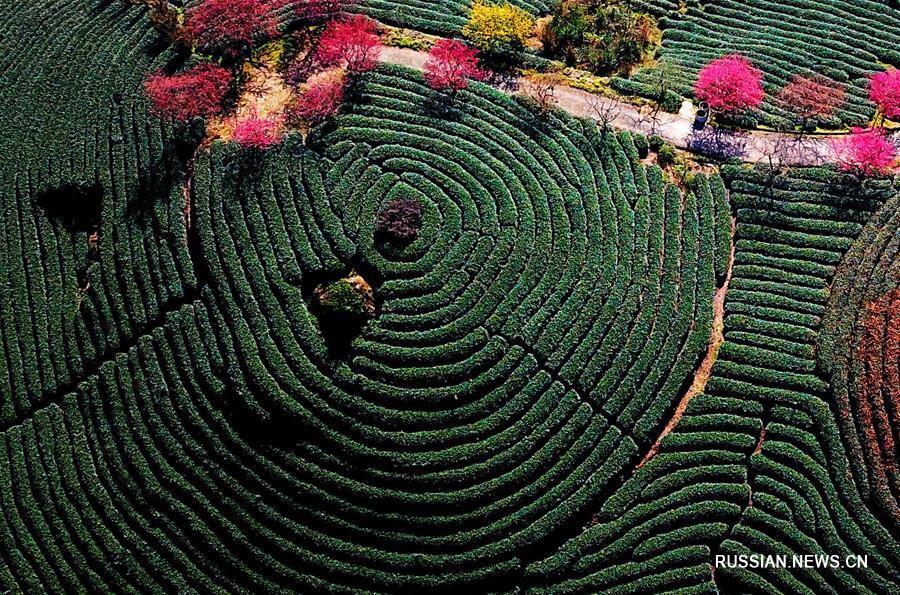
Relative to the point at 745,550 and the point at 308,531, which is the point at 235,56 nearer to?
the point at 308,531

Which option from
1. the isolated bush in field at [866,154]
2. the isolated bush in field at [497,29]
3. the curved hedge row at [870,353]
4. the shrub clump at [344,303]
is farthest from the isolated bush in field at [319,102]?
the curved hedge row at [870,353]

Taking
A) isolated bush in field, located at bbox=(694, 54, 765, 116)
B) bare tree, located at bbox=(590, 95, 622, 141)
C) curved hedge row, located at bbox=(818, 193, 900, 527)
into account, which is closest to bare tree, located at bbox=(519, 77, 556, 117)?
bare tree, located at bbox=(590, 95, 622, 141)

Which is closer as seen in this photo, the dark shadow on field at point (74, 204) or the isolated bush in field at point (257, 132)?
the dark shadow on field at point (74, 204)

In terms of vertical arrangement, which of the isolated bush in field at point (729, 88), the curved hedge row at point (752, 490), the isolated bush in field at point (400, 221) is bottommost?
the curved hedge row at point (752, 490)

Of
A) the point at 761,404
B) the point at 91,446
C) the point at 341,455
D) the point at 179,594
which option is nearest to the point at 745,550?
the point at 761,404

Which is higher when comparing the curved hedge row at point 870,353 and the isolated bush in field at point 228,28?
the isolated bush in field at point 228,28

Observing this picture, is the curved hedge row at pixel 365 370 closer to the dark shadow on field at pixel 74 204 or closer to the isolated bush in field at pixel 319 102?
the dark shadow on field at pixel 74 204

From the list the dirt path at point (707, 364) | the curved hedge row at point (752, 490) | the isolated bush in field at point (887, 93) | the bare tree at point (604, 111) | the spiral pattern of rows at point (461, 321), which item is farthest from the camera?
the bare tree at point (604, 111)
